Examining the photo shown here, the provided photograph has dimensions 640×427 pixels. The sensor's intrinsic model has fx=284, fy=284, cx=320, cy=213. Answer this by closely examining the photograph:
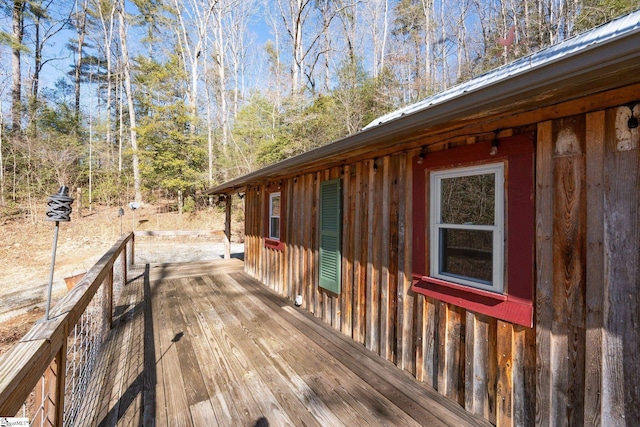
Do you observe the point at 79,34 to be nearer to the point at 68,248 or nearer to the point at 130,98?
the point at 130,98

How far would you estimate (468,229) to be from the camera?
206 centimetres

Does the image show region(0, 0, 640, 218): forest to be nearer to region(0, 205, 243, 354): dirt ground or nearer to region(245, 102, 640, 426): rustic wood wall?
region(0, 205, 243, 354): dirt ground

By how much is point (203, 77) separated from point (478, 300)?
17.7 meters

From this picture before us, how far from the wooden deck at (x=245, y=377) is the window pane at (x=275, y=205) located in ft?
6.60

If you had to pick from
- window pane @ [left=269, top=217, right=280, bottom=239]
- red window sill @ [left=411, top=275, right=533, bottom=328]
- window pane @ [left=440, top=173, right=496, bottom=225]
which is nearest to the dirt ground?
window pane @ [left=269, top=217, right=280, bottom=239]

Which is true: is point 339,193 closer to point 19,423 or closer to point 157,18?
point 19,423

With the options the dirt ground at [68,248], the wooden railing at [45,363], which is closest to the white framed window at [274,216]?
the wooden railing at [45,363]

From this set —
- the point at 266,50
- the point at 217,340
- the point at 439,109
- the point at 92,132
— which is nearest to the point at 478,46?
the point at 266,50

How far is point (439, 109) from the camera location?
155 cm

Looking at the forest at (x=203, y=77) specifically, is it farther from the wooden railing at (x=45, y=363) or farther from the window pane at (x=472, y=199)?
the wooden railing at (x=45, y=363)

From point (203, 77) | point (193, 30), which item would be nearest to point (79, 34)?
point (193, 30)

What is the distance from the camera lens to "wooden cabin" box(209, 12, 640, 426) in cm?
136

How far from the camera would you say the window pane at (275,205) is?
17.6 feet

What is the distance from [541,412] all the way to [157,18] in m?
A: 20.5
